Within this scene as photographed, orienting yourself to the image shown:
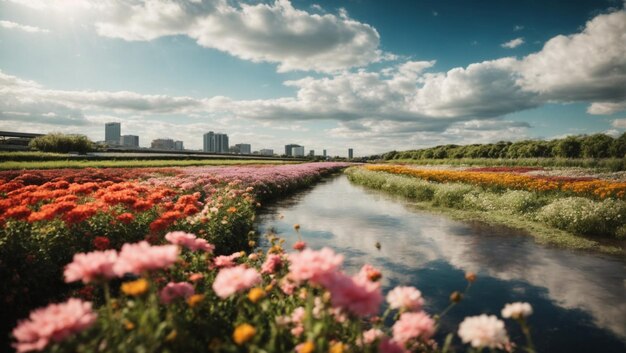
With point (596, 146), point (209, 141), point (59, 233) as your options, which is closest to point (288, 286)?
point (59, 233)

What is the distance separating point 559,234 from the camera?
8906 mm

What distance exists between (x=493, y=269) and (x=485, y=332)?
547 centimetres

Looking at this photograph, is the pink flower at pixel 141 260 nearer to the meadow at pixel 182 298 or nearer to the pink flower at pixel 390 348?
the meadow at pixel 182 298

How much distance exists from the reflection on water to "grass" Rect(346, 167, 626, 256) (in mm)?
577

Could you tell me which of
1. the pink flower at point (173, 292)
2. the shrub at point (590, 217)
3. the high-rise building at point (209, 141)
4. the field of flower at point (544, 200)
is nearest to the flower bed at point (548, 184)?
the field of flower at point (544, 200)

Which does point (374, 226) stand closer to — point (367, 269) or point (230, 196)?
point (230, 196)

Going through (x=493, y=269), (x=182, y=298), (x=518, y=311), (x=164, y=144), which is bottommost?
(x=493, y=269)

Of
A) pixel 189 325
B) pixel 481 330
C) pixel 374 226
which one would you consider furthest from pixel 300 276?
pixel 374 226

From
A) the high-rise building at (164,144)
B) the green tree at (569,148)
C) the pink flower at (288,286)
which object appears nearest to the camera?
the pink flower at (288,286)

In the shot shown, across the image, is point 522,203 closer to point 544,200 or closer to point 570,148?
point 544,200

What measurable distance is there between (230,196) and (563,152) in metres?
50.4

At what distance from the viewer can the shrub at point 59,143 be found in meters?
43.6

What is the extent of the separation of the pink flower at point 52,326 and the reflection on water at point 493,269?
4339mm

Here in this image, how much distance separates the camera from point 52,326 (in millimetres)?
1561
